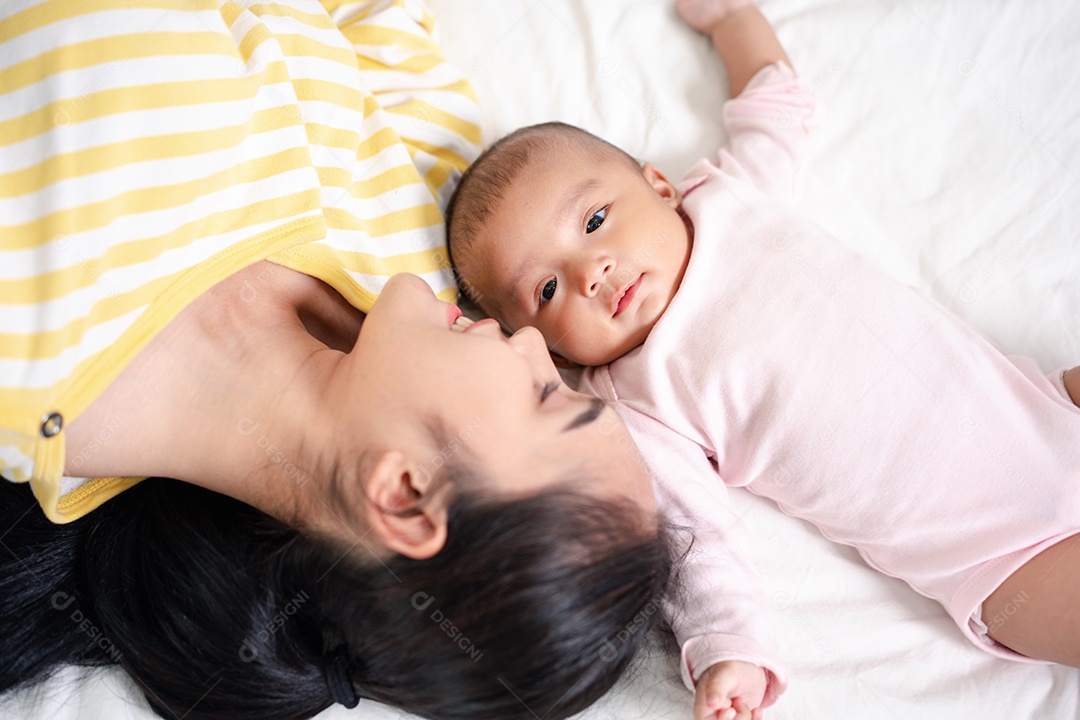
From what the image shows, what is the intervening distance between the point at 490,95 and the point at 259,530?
90 cm

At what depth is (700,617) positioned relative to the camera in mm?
1078

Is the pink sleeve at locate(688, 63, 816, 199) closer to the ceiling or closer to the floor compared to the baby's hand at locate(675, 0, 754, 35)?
closer to the floor

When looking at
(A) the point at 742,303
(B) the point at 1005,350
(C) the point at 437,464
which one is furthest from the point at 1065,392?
(C) the point at 437,464

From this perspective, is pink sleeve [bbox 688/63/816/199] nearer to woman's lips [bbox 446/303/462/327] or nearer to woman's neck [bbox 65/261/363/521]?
woman's lips [bbox 446/303/462/327]

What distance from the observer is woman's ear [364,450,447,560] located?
0.84 m

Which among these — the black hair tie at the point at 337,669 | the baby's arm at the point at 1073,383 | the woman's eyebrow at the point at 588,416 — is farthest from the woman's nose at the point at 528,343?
the baby's arm at the point at 1073,383

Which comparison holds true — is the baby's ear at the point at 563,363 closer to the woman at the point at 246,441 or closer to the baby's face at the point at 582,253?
the baby's face at the point at 582,253

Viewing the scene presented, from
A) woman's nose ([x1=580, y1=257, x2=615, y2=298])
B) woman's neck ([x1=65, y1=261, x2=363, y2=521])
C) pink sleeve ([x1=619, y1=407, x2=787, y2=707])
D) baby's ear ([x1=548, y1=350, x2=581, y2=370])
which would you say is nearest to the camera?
woman's neck ([x1=65, y1=261, x2=363, y2=521])

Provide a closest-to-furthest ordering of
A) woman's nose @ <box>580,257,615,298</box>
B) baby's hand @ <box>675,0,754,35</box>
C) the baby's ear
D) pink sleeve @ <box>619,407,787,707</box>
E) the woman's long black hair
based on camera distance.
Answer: the woman's long black hair
pink sleeve @ <box>619,407,787,707</box>
woman's nose @ <box>580,257,615,298</box>
the baby's ear
baby's hand @ <box>675,0,754,35</box>

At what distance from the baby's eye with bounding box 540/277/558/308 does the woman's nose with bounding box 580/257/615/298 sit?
0.06 meters

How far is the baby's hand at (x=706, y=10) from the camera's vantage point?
57.4 inches

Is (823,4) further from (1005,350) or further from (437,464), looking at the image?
(437,464)

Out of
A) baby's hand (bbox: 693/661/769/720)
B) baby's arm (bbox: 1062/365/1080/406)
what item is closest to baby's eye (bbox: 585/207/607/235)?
Answer: baby's hand (bbox: 693/661/769/720)

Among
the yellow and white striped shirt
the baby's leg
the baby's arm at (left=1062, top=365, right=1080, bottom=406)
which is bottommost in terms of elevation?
the baby's leg
